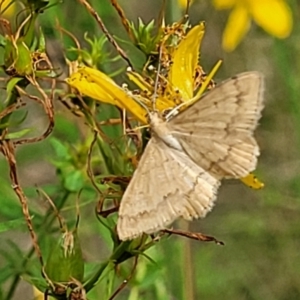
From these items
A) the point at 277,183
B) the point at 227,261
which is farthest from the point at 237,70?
the point at 227,261

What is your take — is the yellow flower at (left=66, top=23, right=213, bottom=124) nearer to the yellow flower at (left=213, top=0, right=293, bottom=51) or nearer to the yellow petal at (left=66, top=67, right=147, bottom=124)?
the yellow petal at (left=66, top=67, right=147, bottom=124)

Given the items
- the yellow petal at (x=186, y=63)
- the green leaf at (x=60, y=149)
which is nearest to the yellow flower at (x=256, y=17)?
the green leaf at (x=60, y=149)

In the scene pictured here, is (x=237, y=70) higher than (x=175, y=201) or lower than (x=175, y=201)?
lower

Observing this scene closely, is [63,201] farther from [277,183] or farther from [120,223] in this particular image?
[277,183]

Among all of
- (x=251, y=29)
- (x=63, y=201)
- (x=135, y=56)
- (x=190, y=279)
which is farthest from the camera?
(x=251, y=29)

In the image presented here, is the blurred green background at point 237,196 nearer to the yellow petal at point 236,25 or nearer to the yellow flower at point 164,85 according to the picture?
the yellow petal at point 236,25

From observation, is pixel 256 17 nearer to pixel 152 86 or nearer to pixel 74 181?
pixel 74 181

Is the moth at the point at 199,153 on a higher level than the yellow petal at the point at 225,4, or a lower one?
higher
